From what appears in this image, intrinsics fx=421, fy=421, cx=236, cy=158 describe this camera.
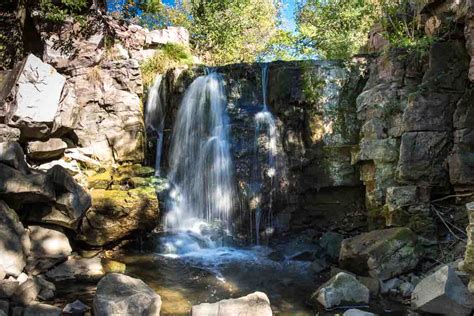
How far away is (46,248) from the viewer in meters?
7.19

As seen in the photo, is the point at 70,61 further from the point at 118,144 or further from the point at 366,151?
the point at 366,151

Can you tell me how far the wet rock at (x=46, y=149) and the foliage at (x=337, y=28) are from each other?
1063cm

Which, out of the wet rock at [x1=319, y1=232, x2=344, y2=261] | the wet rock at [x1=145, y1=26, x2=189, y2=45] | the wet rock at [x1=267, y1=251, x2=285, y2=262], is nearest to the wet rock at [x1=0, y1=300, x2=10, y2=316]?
the wet rock at [x1=267, y1=251, x2=285, y2=262]

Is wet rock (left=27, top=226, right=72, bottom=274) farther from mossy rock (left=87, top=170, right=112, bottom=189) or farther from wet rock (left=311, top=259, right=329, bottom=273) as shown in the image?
wet rock (left=311, top=259, right=329, bottom=273)

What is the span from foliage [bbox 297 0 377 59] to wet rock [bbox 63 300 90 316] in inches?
505

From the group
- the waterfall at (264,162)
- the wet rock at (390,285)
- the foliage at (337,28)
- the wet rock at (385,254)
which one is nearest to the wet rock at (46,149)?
the waterfall at (264,162)

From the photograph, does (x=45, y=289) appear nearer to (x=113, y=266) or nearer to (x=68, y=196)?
(x=113, y=266)

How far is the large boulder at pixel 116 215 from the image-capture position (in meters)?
8.18

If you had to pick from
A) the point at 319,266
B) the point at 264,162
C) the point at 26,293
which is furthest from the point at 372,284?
the point at 26,293

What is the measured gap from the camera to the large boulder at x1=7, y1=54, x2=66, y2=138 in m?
8.29

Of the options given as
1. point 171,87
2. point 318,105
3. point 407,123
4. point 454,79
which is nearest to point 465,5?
point 454,79

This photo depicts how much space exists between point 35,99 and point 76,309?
4.73 metres

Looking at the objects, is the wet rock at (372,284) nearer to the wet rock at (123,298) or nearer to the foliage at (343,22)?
the wet rock at (123,298)

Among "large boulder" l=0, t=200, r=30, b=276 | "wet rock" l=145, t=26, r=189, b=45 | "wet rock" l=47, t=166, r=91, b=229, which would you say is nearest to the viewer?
"large boulder" l=0, t=200, r=30, b=276
